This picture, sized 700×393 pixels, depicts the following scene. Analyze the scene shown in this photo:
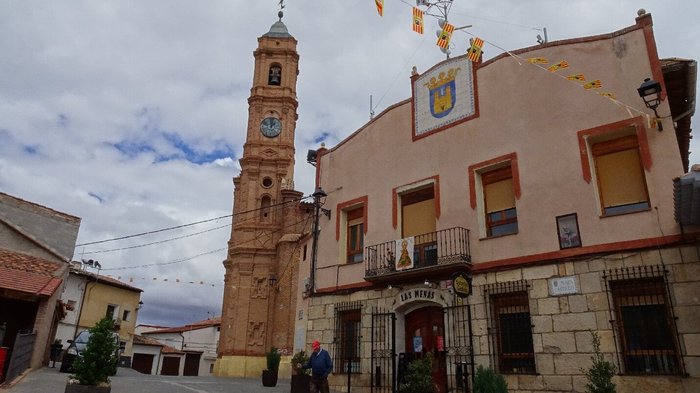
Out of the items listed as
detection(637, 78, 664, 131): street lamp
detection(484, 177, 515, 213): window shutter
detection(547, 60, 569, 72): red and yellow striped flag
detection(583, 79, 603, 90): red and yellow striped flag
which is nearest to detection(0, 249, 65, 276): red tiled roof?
detection(484, 177, 515, 213): window shutter

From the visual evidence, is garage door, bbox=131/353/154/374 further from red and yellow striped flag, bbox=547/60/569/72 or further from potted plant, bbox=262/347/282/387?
red and yellow striped flag, bbox=547/60/569/72

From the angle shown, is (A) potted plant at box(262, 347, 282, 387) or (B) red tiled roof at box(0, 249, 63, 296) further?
(A) potted plant at box(262, 347, 282, 387)

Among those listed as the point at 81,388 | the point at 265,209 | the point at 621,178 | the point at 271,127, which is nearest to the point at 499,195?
the point at 621,178

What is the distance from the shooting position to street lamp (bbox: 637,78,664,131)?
9.17 meters

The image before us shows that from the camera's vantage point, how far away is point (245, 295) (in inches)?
1167

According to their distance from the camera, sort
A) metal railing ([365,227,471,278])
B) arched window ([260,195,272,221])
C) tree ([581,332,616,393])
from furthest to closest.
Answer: arched window ([260,195,272,221]) → metal railing ([365,227,471,278]) → tree ([581,332,616,393])

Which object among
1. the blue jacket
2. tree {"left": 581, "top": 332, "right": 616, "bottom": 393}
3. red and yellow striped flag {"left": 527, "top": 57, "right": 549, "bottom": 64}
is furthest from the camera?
red and yellow striped flag {"left": 527, "top": 57, "right": 549, "bottom": 64}

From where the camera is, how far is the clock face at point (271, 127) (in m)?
33.0

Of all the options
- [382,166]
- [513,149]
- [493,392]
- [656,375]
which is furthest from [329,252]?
[656,375]

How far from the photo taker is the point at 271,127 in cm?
3309

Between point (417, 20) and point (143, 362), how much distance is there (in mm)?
37116

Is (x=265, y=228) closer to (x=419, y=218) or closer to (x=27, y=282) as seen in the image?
(x=27, y=282)

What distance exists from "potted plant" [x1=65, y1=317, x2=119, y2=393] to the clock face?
24.0 meters

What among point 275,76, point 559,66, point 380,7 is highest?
point 275,76
